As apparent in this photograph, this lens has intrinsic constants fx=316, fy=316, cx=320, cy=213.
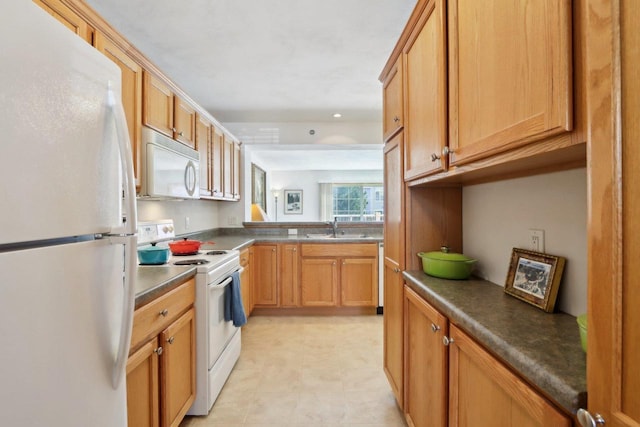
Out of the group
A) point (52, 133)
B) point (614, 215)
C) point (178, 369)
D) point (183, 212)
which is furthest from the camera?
point (183, 212)

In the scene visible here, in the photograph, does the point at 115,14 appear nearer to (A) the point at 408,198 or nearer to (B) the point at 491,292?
(A) the point at 408,198

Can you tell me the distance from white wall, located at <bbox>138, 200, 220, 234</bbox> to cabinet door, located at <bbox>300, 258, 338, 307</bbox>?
1.26 metres

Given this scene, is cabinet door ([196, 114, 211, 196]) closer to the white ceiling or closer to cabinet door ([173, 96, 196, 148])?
cabinet door ([173, 96, 196, 148])

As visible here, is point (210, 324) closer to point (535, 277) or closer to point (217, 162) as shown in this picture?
point (535, 277)

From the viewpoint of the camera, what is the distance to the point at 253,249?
3.62m

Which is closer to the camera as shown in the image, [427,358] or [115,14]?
[427,358]

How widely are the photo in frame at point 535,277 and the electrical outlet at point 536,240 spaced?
0.10ft

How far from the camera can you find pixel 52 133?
660 mm

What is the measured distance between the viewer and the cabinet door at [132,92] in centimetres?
172

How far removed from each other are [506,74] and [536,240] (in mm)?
667

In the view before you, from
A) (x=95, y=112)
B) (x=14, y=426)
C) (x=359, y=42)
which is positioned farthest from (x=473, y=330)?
(x=359, y=42)

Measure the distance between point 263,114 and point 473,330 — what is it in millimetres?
3695

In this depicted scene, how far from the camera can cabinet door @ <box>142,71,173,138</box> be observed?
6.52 ft

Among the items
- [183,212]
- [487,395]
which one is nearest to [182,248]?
[183,212]
